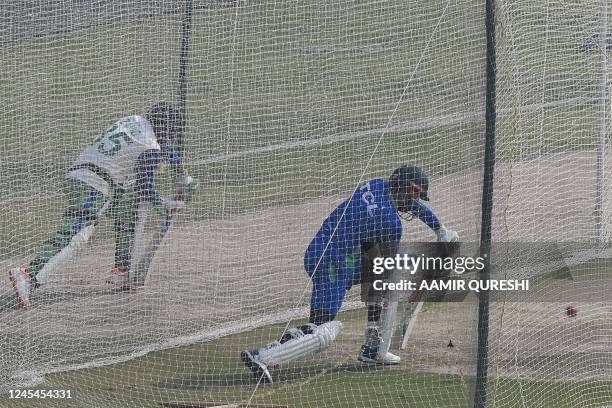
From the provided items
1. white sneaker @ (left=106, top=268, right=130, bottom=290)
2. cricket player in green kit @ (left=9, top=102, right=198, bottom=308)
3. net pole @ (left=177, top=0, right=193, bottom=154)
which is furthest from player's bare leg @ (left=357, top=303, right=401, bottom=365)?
net pole @ (left=177, top=0, right=193, bottom=154)

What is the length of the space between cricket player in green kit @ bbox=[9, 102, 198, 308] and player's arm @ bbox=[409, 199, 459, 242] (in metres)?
1.47

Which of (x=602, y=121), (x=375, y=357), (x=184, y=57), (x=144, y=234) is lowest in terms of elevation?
(x=375, y=357)

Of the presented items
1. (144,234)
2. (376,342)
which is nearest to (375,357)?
(376,342)

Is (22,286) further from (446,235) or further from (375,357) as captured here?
(446,235)

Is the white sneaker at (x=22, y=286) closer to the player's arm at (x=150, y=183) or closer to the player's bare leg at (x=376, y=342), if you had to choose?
the player's arm at (x=150, y=183)

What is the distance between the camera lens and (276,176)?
7582 mm

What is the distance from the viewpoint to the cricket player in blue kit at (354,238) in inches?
280

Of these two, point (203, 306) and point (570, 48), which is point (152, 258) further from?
point (570, 48)

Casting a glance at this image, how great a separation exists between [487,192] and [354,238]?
1.26 metres

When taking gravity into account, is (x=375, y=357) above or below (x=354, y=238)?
below

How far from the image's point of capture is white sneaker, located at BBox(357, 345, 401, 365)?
24.2ft

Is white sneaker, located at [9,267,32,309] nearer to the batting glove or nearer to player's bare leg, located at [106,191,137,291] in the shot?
player's bare leg, located at [106,191,137,291]

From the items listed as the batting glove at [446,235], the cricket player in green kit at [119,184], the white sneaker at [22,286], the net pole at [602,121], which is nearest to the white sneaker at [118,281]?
the cricket player in green kit at [119,184]

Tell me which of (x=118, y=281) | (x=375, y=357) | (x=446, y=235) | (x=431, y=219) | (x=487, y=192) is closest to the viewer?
(x=487, y=192)
